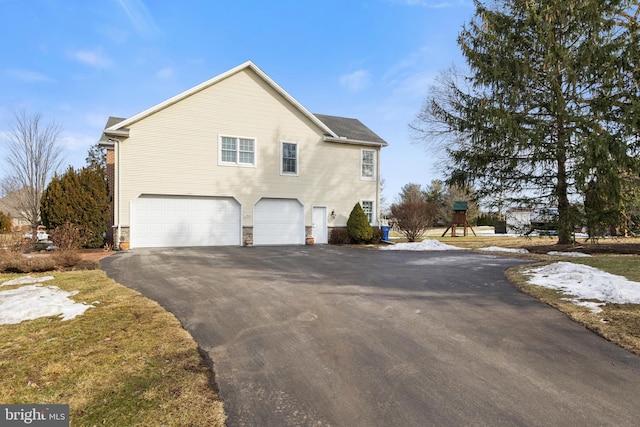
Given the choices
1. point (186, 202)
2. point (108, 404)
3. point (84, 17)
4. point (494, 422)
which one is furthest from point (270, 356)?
point (84, 17)

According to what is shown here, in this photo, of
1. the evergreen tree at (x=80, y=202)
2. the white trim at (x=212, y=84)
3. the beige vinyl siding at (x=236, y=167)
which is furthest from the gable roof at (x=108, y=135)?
the evergreen tree at (x=80, y=202)

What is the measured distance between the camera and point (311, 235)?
60.1 ft

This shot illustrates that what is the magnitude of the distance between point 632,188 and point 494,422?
47.7 ft

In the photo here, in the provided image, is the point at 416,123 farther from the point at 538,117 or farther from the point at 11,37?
the point at 11,37

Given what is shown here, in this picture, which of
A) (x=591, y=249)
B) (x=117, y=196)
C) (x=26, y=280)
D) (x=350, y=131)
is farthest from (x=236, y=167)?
(x=591, y=249)

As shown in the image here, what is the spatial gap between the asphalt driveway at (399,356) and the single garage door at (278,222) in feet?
32.9

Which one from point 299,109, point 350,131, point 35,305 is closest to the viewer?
point 35,305

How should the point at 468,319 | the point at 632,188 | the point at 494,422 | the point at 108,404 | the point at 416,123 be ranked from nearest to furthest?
1. the point at 494,422
2. the point at 108,404
3. the point at 468,319
4. the point at 632,188
5. the point at 416,123

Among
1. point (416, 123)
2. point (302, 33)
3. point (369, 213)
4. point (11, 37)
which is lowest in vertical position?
point (369, 213)

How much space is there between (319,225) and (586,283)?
1310 centimetres

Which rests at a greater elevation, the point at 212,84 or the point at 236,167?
the point at 212,84

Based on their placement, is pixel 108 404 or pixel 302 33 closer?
pixel 108 404

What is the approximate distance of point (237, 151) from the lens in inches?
667

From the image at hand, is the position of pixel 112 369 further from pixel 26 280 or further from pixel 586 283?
pixel 586 283
